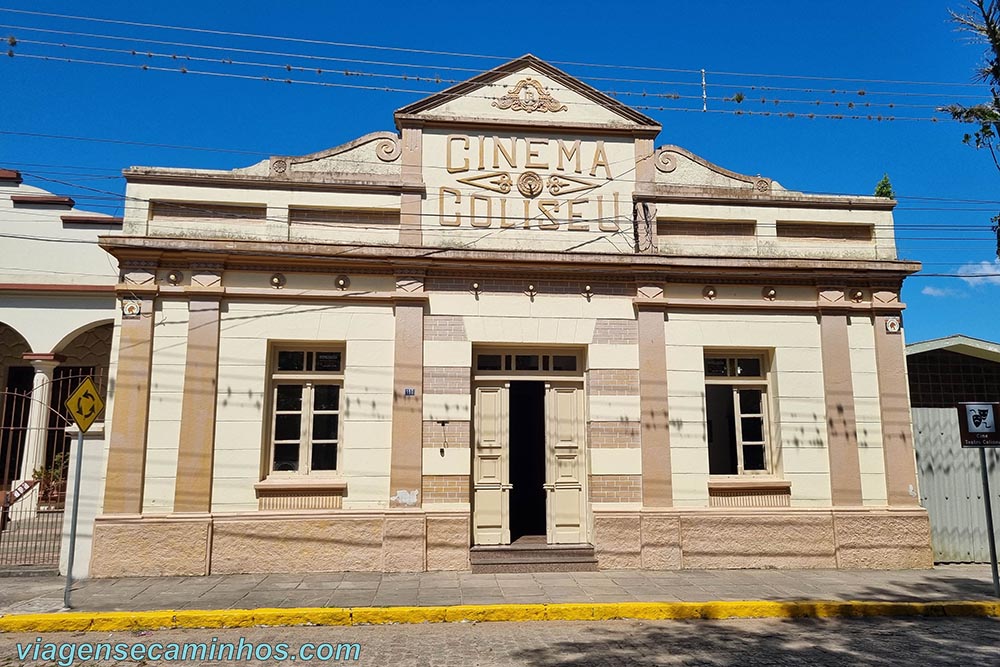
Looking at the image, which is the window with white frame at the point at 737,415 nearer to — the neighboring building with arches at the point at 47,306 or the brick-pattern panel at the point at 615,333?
the brick-pattern panel at the point at 615,333

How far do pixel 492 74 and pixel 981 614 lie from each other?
9.99 metres

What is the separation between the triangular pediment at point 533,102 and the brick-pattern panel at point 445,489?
555 cm

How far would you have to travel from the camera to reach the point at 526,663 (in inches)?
231

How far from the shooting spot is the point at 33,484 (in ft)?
34.8

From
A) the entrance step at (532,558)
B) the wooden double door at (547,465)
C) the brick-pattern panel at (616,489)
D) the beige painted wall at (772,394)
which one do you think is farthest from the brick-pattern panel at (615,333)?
the entrance step at (532,558)

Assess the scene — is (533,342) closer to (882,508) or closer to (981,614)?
(882,508)

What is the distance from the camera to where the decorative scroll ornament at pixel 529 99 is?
10586mm

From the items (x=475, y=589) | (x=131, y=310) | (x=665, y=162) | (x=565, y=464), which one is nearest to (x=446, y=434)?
(x=565, y=464)

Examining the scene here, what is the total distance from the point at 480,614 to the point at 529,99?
305 inches

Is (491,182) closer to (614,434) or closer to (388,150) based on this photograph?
(388,150)

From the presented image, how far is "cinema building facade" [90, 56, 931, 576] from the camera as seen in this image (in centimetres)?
918

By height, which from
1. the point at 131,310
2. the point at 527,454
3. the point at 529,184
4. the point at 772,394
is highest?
the point at 529,184

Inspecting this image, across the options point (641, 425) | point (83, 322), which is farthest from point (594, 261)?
point (83, 322)

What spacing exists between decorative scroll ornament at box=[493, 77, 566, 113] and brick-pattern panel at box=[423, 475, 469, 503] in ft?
19.4
